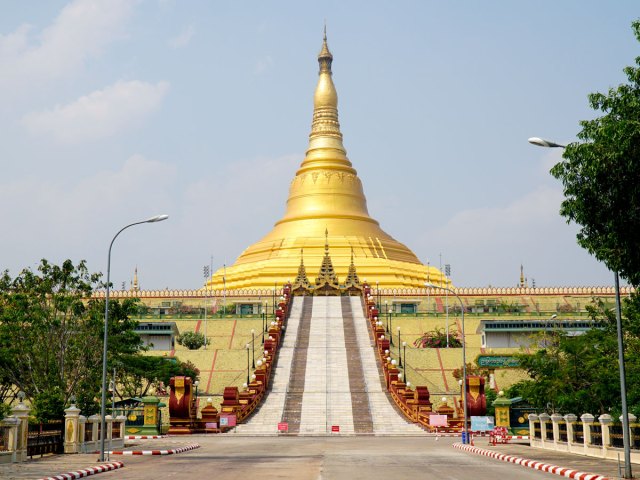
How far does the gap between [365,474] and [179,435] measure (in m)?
24.0

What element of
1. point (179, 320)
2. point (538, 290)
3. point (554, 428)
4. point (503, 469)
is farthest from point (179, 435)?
point (538, 290)

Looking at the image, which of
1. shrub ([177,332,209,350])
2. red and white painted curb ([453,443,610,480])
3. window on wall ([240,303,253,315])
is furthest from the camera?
window on wall ([240,303,253,315])

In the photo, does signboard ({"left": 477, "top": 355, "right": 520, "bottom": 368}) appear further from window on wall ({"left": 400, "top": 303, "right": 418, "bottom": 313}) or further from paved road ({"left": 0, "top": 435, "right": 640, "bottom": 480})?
paved road ({"left": 0, "top": 435, "right": 640, "bottom": 480})

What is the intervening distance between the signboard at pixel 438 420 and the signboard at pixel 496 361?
16634 millimetres

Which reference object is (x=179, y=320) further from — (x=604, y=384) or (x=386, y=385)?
(x=604, y=384)

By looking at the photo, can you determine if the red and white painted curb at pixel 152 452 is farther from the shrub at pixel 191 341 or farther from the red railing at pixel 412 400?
the shrub at pixel 191 341

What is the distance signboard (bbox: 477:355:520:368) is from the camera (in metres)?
58.9

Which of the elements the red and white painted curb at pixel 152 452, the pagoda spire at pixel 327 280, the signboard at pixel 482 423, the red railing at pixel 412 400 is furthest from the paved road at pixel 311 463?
the pagoda spire at pixel 327 280

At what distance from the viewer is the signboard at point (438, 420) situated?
42531 mm

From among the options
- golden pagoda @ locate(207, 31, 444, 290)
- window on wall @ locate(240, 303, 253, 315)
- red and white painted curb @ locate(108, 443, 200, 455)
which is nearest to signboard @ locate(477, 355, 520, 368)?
window on wall @ locate(240, 303, 253, 315)

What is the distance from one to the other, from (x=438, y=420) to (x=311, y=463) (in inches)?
798

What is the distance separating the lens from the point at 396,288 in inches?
3319

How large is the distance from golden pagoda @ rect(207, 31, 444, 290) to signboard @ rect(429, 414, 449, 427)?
140 feet

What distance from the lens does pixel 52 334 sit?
124ft
